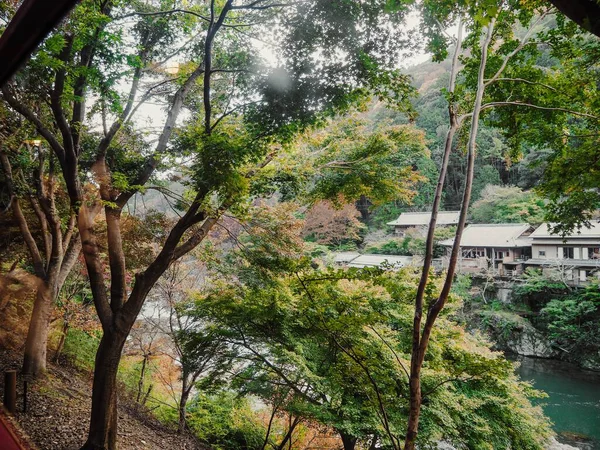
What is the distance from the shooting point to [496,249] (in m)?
22.4

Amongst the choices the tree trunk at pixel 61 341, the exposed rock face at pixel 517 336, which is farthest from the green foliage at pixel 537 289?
the tree trunk at pixel 61 341

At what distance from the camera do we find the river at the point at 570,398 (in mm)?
12220

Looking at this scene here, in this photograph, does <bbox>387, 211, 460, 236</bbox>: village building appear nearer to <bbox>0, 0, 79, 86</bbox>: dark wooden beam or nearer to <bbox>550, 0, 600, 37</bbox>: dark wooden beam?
<bbox>550, 0, 600, 37</bbox>: dark wooden beam

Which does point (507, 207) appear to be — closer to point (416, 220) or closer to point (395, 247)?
point (416, 220)

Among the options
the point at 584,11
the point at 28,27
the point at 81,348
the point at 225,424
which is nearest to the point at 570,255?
the point at 225,424

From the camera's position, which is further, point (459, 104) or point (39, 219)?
point (39, 219)

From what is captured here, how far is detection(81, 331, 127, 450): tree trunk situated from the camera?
4523mm

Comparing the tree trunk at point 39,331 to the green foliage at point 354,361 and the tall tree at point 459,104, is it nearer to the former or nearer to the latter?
the green foliage at point 354,361

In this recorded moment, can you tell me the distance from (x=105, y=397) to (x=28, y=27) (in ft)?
16.9

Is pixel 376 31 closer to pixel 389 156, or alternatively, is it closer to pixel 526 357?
pixel 389 156

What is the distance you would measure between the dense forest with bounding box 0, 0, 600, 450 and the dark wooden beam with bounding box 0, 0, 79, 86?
5.89ft

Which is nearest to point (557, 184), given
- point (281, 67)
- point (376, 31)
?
point (376, 31)

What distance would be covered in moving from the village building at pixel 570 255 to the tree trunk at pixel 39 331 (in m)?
21.8

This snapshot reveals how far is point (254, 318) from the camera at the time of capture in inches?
265
